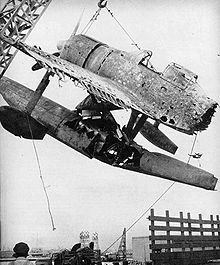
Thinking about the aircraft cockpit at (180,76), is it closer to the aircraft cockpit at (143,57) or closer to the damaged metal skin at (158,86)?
the damaged metal skin at (158,86)

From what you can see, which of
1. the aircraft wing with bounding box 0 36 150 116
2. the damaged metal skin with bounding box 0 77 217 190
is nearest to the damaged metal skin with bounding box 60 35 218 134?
the aircraft wing with bounding box 0 36 150 116

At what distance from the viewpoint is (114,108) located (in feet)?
33.6

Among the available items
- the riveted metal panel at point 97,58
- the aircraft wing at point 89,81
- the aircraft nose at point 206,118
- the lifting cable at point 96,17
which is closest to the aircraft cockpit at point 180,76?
the aircraft nose at point 206,118

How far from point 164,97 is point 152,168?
167cm

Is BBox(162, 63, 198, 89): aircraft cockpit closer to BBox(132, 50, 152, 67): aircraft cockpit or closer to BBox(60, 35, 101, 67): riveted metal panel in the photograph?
BBox(132, 50, 152, 67): aircraft cockpit

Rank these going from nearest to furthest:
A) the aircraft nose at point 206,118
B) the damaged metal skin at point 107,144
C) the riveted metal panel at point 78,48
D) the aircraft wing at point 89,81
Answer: the aircraft wing at point 89,81 < the aircraft nose at point 206,118 < the damaged metal skin at point 107,144 < the riveted metal panel at point 78,48

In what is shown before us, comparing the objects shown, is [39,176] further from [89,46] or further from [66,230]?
[89,46]

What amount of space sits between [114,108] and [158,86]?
138 cm

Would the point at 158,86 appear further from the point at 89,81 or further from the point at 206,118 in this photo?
the point at 89,81

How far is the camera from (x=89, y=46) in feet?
36.0

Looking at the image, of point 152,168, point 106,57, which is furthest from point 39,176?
point 106,57

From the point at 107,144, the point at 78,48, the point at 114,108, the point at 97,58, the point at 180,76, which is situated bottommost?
the point at 107,144

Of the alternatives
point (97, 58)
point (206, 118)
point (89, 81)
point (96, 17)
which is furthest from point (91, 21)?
point (206, 118)

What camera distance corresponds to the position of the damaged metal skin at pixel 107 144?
30.6 ft
